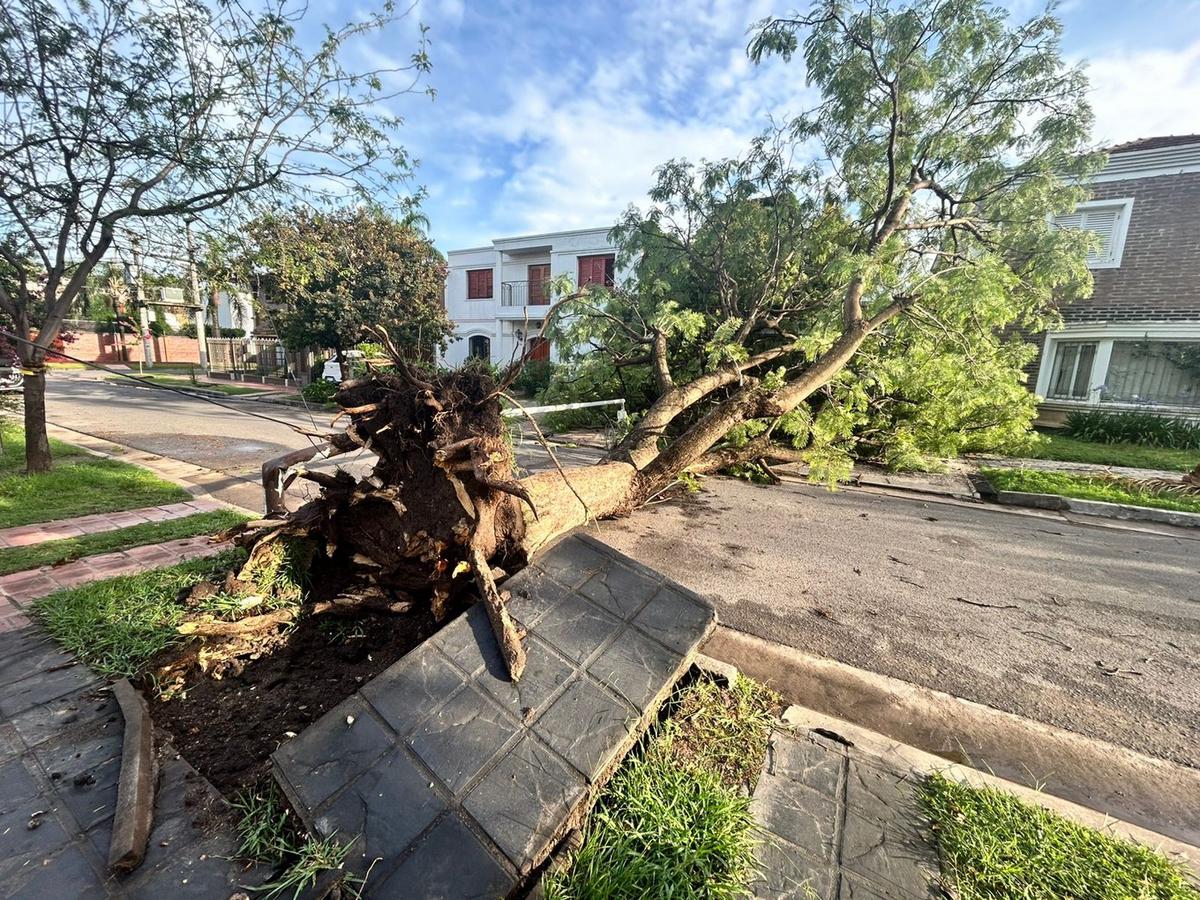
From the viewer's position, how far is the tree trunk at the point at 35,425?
5.45m

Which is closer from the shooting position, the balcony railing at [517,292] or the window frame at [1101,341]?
the window frame at [1101,341]

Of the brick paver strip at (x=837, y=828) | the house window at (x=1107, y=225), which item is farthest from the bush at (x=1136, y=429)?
the brick paver strip at (x=837, y=828)

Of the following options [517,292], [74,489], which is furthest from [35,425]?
[517,292]

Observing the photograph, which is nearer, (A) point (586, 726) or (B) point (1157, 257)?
(A) point (586, 726)

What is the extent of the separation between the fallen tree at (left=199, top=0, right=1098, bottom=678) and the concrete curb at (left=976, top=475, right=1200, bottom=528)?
2254 mm

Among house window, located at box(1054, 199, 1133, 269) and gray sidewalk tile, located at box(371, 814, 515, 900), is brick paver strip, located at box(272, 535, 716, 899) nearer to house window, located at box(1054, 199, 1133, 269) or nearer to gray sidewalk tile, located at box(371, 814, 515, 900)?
gray sidewalk tile, located at box(371, 814, 515, 900)

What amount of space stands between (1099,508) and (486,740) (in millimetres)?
7269

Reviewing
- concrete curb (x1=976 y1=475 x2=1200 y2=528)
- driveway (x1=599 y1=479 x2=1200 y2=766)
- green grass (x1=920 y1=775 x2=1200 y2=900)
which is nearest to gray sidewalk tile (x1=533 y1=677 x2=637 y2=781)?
green grass (x1=920 y1=775 x2=1200 y2=900)

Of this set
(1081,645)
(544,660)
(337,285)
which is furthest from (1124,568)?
(337,285)

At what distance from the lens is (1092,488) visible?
6.02m

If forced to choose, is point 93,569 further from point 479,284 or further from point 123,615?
point 479,284

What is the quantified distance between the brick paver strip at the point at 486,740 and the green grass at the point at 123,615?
1385mm

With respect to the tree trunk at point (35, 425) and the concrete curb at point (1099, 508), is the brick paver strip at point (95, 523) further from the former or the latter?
the concrete curb at point (1099, 508)

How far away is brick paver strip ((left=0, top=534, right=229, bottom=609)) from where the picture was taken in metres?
2.99
